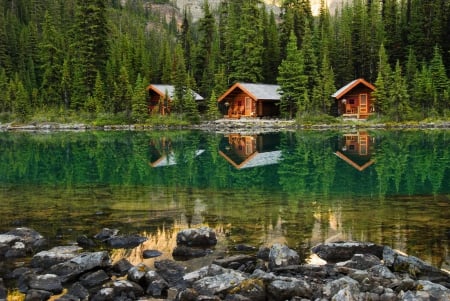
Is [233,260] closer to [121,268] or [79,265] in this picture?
[121,268]

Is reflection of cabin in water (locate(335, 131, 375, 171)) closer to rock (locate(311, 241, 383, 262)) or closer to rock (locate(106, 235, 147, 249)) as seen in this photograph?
rock (locate(311, 241, 383, 262))

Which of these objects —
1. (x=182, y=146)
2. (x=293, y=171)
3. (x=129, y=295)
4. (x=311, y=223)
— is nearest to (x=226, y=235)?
(x=311, y=223)

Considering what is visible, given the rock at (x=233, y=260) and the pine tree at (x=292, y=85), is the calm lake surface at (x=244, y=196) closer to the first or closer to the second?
the rock at (x=233, y=260)

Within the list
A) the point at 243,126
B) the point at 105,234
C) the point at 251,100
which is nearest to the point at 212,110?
the point at 251,100

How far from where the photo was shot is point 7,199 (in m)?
15.0

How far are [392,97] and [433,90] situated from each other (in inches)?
179

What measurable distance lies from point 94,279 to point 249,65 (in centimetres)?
5417

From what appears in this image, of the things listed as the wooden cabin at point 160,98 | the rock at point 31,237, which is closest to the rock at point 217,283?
the rock at point 31,237

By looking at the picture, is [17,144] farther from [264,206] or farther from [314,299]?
[314,299]

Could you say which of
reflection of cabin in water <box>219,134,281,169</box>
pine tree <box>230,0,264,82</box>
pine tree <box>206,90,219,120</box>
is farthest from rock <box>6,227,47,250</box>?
pine tree <box>230,0,264,82</box>

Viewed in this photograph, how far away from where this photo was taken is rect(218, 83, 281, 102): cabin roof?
53.3 metres

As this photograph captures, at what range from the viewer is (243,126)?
50125mm

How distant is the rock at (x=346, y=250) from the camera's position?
8734 mm

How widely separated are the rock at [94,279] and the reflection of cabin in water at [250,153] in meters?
13.7
